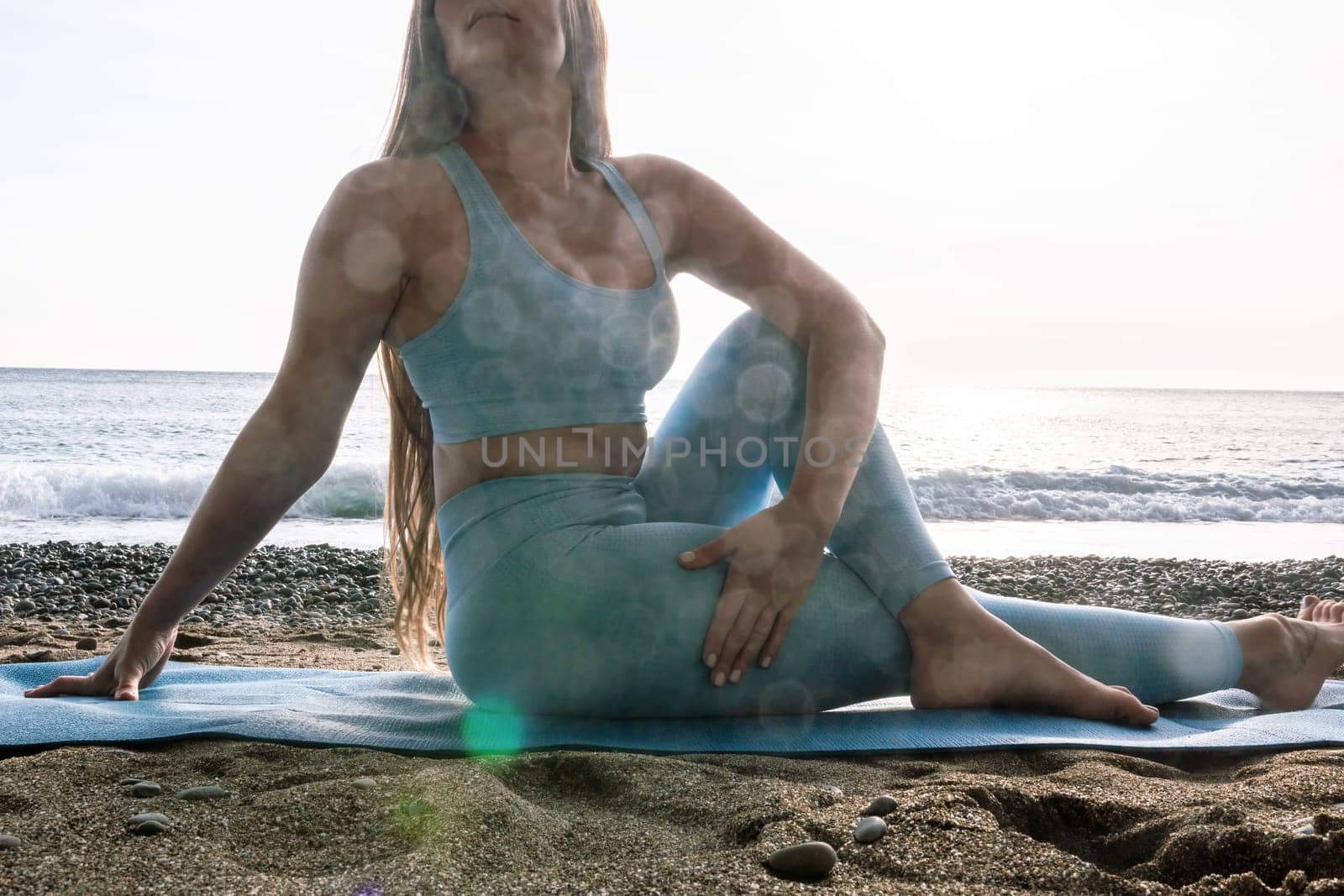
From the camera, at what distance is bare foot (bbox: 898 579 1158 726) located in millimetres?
2195

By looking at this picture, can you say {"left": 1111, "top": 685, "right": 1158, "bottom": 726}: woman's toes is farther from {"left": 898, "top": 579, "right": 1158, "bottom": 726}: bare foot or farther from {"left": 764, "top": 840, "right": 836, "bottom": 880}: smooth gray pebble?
{"left": 764, "top": 840, "right": 836, "bottom": 880}: smooth gray pebble

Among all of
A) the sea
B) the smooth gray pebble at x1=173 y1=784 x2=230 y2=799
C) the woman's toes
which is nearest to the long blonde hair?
the sea

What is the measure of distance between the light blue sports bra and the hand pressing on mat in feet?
2.94

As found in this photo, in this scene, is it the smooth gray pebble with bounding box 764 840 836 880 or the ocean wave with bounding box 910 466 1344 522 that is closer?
the smooth gray pebble with bounding box 764 840 836 880

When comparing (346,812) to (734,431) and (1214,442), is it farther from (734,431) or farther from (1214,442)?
(1214,442)

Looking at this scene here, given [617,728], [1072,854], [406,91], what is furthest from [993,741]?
[406,91]

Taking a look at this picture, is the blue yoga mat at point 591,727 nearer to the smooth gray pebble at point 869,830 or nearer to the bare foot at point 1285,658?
the bare foot at point 1285,658

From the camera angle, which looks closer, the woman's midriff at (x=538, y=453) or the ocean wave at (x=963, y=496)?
the woman's midriff at (x=538, y=453)

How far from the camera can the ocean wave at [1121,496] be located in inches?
481

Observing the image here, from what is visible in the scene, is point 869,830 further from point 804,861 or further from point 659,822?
point 659,822

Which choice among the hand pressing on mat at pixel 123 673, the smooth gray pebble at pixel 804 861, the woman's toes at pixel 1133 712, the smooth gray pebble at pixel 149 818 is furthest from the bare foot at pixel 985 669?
the hand pressing on mat at pixel 123 673

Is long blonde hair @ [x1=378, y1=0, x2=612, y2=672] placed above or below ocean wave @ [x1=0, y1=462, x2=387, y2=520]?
above

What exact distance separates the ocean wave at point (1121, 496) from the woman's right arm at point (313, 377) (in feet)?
35.0

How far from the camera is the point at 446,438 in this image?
2.34m
